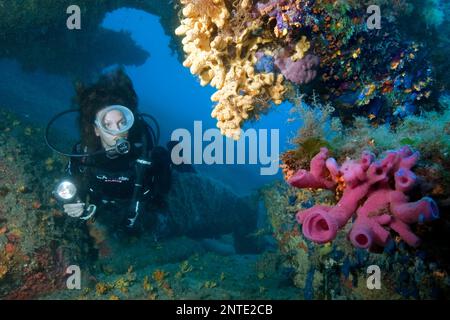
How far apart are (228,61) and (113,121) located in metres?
2.89

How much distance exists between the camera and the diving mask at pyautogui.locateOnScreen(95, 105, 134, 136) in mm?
5695

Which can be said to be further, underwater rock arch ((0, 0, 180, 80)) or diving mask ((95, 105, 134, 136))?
underwater rock arch ((0, 0, 180, 80))

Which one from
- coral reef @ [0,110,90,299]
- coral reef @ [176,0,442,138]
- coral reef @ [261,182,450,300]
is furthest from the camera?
coral reef @ [0,110,90,299]

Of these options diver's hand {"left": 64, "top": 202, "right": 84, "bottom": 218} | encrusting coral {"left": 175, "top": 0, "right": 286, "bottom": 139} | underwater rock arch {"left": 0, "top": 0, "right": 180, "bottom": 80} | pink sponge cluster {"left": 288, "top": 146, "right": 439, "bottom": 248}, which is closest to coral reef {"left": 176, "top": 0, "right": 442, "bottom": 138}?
encrusting coral {"left": 175, "top": 0, "right": 286, "bottom": 139}

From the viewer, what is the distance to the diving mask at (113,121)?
5.70 m

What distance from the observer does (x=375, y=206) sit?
7.83ft

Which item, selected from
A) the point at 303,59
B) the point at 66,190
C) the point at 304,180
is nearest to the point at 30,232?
the point at 66,190

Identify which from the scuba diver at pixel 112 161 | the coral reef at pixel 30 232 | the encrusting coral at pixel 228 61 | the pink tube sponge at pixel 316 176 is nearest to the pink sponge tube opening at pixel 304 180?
the pink tube sponge at pixel 316 176

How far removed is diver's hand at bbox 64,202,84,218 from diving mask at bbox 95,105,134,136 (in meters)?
1.42

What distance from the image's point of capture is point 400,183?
2.20 meters

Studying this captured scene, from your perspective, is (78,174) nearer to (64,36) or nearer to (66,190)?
(66,190)

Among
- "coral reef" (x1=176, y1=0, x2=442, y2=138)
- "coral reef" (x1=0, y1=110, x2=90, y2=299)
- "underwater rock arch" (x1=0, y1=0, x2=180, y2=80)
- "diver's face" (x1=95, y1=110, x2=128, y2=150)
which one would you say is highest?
"underwater rock arch" (x1=0, y1=0, x2=180, y2=80)

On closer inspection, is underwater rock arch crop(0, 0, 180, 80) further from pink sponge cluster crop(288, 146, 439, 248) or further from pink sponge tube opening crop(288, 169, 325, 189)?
pink sponge cluster crop(288, 146, 439, 248)

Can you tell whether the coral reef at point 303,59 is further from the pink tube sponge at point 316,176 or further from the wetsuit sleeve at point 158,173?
the wetsuit sleeve at point 158,173
